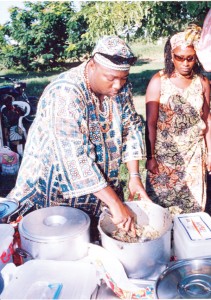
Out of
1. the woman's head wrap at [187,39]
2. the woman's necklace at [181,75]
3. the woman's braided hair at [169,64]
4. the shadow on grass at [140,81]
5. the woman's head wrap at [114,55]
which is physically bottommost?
the shadow on grass at [140,81]

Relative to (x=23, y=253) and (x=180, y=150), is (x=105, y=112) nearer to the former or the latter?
(x=23, y=253)

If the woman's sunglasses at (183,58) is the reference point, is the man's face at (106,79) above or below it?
above

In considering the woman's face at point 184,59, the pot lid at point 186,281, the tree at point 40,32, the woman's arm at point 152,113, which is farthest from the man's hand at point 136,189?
the tree at point 40,32

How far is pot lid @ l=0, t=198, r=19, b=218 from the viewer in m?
1.72

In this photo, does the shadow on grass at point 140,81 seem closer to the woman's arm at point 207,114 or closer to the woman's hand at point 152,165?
the woman's arm at point 207,114

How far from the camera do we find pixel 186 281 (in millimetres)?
1287

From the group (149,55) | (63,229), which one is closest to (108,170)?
(63,229)

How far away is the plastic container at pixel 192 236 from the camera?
1.39m

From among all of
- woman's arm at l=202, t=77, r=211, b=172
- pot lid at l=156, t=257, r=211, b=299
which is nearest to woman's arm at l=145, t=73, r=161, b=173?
woman's arm at l=202, t=77, r=211, b=172

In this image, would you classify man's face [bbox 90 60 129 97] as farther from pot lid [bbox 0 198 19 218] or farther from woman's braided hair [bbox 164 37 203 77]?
woman's braided hair [bbox 164 37 203 77]

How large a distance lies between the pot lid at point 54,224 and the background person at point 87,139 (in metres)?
0.10

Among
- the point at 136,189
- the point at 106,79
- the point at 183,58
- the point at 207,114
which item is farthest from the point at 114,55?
A: the point at 207,114

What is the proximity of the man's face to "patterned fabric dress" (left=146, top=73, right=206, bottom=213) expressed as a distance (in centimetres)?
111

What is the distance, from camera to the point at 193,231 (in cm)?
146
